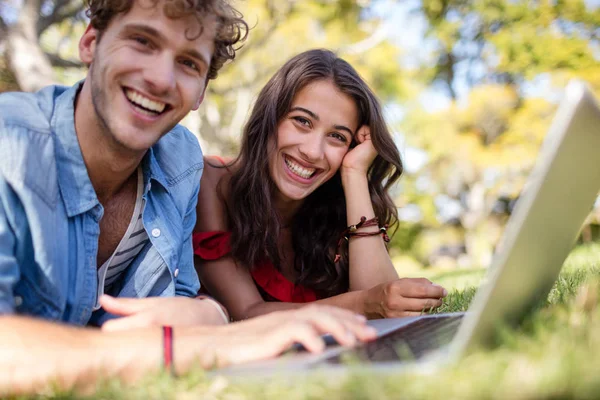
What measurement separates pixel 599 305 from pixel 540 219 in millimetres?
623

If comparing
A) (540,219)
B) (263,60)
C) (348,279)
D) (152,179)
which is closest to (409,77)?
(263,60)

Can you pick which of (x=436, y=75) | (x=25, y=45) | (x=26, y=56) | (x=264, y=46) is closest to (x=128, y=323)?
(x=26, y=56)

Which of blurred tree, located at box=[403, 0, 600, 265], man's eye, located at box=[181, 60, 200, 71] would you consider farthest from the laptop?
blurred tree, located at box=[403, 0, 600, 265]

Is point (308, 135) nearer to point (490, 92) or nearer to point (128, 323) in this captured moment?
point (128, 323)

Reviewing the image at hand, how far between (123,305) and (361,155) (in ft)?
6.82

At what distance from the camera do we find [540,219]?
1.31 meters

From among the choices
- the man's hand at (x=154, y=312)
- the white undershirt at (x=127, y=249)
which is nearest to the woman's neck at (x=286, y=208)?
the white undershirt at (x=127, y=249)

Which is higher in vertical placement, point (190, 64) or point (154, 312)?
point (190, 64)

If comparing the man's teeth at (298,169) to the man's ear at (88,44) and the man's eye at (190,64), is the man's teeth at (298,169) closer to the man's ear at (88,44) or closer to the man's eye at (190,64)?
the man's eye at (190,64)

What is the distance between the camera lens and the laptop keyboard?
4.40 ft

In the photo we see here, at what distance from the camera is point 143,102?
2230 mm

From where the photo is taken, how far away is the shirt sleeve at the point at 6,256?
1.63 meters

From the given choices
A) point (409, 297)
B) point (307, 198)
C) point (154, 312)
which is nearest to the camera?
point (154, 312)

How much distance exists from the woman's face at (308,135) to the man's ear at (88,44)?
124 centimetres
